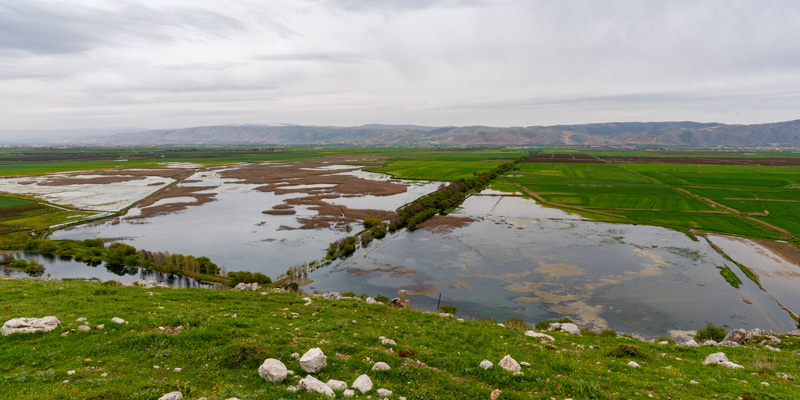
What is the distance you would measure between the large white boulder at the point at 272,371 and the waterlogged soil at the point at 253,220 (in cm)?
3255

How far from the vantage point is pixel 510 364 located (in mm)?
13531

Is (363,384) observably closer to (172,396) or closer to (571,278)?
(172,396)

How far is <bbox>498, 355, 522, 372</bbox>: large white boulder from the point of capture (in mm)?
13258

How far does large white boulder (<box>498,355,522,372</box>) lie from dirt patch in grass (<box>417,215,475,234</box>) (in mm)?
49205

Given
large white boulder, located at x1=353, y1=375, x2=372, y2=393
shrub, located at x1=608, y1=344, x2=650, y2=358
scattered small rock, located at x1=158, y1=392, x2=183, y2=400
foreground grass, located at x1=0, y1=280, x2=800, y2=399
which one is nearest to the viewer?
scattered small rock, located at x1=158, y1=392, x2=183, y2=400

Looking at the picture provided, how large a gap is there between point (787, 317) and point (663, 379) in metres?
33.7

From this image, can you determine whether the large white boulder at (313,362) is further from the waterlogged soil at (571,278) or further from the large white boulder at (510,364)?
the waterlogged soil at (571,278)

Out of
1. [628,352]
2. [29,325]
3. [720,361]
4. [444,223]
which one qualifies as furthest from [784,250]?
[29,325]

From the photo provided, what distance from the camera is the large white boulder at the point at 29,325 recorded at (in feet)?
43.4

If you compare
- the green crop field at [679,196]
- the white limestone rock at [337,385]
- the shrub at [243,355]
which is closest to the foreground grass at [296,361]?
the shrub at [243,355]

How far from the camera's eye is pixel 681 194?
312ft

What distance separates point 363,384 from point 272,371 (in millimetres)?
2977

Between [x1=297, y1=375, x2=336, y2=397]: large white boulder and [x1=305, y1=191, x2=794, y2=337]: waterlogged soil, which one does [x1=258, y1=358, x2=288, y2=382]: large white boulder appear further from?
[x1=305, y1=191, x2=794, y2=337]: waterlogged soil

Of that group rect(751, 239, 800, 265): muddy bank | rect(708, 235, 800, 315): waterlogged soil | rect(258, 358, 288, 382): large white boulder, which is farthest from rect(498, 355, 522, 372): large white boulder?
rect(751, 239, 800, 265): muddy bank
